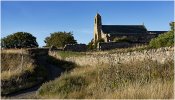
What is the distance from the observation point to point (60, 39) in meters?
74.3

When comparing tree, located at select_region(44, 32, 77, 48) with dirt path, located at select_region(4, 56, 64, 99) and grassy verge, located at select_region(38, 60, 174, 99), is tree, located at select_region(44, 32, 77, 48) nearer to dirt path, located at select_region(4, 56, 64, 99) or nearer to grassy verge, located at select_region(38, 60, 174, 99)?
dirt path, located at select_region(4, 56, 64, 99)

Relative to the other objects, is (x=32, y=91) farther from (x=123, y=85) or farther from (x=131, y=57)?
(x=131, y=57)

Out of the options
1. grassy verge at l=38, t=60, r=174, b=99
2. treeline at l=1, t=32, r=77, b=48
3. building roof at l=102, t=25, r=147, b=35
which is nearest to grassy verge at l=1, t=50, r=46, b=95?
grassy verge at l=38, t=60, r=174, b=99

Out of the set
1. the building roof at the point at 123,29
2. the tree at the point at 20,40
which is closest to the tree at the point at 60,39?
the tree at the point at 20,40

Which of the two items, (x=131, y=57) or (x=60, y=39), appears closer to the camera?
(x=131, y=57)

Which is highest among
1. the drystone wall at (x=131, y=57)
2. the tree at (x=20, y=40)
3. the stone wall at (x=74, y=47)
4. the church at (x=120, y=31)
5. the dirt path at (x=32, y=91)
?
the church at (x=120, y=31)

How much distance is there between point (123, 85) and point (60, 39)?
5998 cm

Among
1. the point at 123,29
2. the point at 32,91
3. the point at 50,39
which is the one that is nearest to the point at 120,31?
the point at 123,29

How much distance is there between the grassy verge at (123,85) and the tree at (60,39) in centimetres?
5247

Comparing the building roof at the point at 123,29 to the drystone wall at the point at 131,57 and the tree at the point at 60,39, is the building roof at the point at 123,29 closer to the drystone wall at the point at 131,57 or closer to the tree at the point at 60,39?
the tree at the point at 60,39

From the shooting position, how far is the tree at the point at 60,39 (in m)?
73.5

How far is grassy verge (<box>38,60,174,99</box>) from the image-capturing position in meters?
12.3

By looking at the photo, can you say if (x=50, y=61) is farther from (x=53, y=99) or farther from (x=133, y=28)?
(x=133, y=28)

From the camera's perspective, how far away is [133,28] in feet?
304
